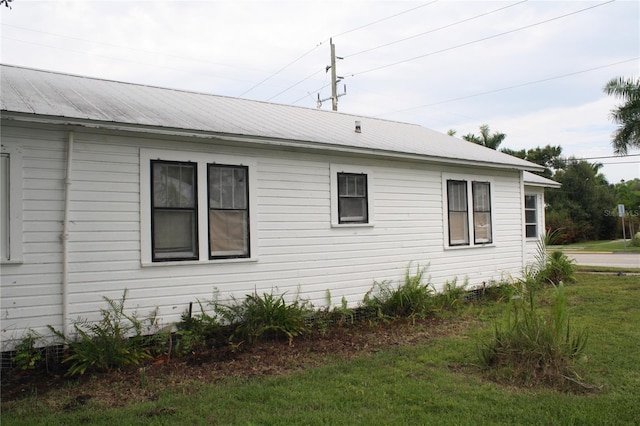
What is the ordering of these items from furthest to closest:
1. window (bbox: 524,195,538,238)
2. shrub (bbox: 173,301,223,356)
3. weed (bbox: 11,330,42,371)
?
window (bbox: 524,195,538,238), shrub (bbox: 173,301,223,356), weed (bbox: 11,330,42,371)

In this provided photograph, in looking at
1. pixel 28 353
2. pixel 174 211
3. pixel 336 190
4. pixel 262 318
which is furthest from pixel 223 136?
pixel 28 353

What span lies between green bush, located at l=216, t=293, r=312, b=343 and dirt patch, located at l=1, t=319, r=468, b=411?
0.58 ft

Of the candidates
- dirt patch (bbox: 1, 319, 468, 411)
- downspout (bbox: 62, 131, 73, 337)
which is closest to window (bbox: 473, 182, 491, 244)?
dirt patch (bbox: 1, 319, 468, 411)

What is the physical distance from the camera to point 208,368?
6.19 m

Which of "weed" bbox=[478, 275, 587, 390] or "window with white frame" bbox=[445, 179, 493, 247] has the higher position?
"window with white frame" bbox=[445, 179, 493, 247]

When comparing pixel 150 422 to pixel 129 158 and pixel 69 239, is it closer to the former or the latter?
pixel 69 239

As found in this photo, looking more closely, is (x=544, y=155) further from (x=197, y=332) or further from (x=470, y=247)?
(x=197, y=332)

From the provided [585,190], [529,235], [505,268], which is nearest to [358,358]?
[505,268]

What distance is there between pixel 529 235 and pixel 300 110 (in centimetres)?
824

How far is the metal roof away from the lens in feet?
21.1

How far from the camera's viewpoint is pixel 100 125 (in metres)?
6.16

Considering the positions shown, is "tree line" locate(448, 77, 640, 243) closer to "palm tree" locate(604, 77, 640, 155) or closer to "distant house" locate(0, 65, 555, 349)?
"palm tree" locate(604, 77, 640, 155)

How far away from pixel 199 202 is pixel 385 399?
3.80 meters

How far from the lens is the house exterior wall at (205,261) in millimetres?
5977
